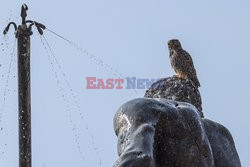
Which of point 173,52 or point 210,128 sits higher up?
point 173,52

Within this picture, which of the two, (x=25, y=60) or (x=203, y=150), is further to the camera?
(x=25, y=60)

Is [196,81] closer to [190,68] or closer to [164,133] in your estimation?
[190,68]

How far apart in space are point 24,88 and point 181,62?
6691 millimetres

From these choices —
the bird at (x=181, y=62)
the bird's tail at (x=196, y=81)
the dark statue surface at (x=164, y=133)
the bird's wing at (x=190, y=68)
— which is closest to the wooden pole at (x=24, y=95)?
the bird at (x=181, y=62)

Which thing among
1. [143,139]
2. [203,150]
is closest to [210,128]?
[203,150]

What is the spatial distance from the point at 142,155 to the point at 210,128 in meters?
1.16

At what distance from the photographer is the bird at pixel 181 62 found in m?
8.41

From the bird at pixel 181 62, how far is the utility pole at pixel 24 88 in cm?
539

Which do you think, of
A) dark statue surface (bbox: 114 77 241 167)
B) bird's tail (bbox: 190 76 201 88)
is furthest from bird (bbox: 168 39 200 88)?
dark statue surface (bbox: 114 77 241 167)

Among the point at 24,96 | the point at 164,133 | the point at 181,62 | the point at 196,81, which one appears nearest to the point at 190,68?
the point at 181,62

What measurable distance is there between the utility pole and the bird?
5.39 meters

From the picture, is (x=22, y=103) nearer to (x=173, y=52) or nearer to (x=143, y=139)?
(x=173, y=52)

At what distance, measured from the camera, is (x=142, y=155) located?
6.11 m

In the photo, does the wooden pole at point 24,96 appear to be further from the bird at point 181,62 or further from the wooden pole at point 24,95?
the bird at point 181,62
